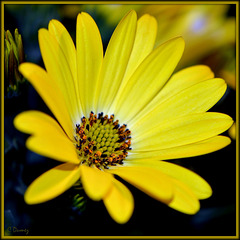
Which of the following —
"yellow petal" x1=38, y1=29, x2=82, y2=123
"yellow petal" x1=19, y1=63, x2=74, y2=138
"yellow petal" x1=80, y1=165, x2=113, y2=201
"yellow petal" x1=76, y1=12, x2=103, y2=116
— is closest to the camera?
"yellow petal" x1=80, y1=165, x2=113, y2=201

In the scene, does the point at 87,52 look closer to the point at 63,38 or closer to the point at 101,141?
the point at 63,38

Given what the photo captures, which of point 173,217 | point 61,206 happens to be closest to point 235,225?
point 173,217

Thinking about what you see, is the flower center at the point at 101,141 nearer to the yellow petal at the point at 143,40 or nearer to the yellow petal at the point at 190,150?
the yellow petal at the point at 190,150

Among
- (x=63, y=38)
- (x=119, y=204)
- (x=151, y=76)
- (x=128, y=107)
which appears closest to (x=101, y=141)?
(x=128, y=107)

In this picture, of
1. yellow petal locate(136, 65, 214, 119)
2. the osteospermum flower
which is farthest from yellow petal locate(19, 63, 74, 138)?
yellow petal locate(136, 65, 214, 119)

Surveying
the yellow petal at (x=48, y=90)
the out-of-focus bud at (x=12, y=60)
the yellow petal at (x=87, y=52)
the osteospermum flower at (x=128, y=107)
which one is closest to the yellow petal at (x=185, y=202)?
the osteospermum flower at (x=128, y=107)

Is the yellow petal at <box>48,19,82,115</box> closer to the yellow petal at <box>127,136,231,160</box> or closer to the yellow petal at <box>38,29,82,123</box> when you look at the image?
the yellow petal at <box>38,29,82,123</box>
